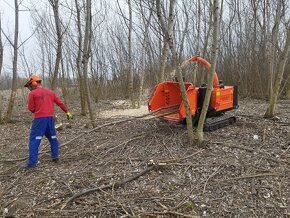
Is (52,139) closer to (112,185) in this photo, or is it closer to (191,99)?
(112,185)

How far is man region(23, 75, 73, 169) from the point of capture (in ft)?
16.2

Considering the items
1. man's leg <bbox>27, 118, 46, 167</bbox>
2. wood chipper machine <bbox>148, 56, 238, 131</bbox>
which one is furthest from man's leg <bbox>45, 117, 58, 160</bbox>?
wood chipper machine <bbox>148, 56, 238, 131</bbox>

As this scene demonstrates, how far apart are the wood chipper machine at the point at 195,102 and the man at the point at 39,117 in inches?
83.9

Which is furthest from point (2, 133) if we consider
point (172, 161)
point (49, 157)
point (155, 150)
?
point (172, 161)

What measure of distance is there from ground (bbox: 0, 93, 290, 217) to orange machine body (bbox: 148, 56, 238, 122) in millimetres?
428

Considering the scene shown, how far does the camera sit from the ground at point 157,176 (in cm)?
359

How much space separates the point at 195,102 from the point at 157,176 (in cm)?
224

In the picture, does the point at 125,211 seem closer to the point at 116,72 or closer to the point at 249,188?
the point at 249,188

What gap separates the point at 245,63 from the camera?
1410 centimetres

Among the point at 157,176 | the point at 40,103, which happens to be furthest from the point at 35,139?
the point at 157,176

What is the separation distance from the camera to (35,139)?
4.95 m

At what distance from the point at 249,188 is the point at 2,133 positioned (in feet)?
22.3

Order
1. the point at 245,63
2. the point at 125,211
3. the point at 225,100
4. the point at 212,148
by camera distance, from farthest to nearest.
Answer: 1. the point at 245,63
2. the point at 225,100
3. the point at 212,148
4. the point at 125,211

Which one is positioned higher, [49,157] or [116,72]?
[116,72]
